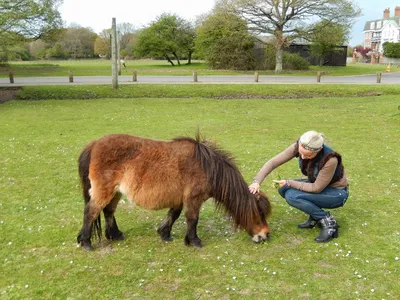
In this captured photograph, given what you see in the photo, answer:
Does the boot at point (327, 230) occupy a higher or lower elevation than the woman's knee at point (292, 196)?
lower

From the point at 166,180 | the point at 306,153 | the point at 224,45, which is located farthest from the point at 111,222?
the point at 224,45

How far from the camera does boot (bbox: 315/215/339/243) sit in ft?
18.3

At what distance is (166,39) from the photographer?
2162 inches

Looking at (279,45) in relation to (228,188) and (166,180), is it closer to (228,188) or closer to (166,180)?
(228,188)

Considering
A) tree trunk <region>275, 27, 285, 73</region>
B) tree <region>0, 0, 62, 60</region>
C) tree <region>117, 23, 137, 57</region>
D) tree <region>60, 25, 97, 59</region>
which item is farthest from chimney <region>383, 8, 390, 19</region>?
tree <region>0, 0, 62, 60</region>

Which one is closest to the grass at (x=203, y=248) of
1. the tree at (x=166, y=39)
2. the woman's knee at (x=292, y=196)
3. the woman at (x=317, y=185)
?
the woman at (x=317, y=185)

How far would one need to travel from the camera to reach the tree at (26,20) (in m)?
22.5

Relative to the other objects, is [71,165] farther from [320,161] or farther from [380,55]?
[380,55]

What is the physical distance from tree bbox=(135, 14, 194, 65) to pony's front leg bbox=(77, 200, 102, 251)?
5110cm

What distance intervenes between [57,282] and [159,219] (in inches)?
89.9

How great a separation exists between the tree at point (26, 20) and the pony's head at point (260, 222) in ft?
68.8

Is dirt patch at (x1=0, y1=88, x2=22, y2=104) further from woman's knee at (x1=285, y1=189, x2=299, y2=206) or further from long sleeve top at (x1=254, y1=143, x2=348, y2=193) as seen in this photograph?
woman's knee at (x1=285, y1=189, x2=299, y2=206)

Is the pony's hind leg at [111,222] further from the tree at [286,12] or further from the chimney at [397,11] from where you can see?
the chimney at [397,11]

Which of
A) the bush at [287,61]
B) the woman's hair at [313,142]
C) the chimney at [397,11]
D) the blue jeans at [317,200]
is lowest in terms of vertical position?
the blue jeans at [317,200]
